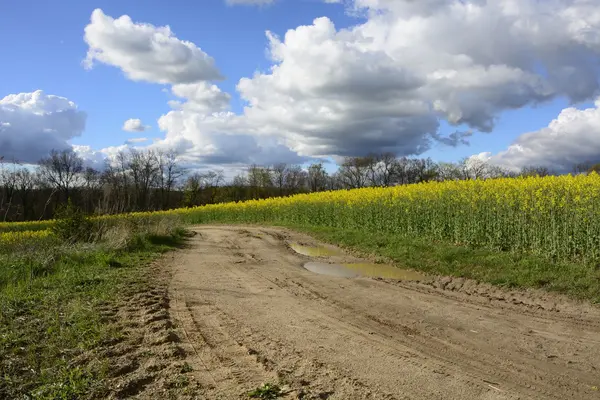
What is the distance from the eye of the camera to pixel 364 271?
1288cm

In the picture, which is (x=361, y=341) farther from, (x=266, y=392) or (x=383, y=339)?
(x=266, y=392)

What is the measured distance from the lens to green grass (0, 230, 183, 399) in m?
4.34

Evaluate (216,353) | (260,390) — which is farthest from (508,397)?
(216,353)

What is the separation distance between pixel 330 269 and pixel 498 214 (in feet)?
18.1

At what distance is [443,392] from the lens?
4102mm

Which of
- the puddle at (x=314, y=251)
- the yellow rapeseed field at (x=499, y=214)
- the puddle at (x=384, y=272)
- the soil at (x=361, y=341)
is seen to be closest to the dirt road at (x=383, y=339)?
the soil at (x=361, y=341)

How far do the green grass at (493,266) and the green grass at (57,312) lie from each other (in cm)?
791

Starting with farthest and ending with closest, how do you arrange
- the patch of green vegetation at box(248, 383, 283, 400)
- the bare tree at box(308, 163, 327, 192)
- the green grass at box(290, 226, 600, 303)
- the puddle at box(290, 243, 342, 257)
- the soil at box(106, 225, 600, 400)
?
1. the bare tree at box(308, 163, 327, 192)
2. the puddle at box(290, 243, 342, 257)
3. the green grass at box(290, 226, 600, 303)
4. the soil at box(106, 225, 600, 400)
5. the patch of green vegetation at box(248, 383, 283, 400)

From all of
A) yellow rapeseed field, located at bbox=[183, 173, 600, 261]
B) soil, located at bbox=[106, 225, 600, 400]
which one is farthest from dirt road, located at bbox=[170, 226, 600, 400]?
yellow rapeseed field, located at bbox=[183, 173, 600, 261]

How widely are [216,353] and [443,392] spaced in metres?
2.58

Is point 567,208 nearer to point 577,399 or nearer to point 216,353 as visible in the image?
point 577,399

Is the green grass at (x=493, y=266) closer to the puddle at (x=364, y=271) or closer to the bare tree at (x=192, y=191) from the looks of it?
the puddle at (x=364, y=271)

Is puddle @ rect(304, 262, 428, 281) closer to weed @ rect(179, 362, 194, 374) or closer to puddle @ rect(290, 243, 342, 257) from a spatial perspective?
puddle @ rect(290, 243, 342, 257)

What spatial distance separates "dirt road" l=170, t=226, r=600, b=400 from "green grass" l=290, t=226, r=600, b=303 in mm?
540
